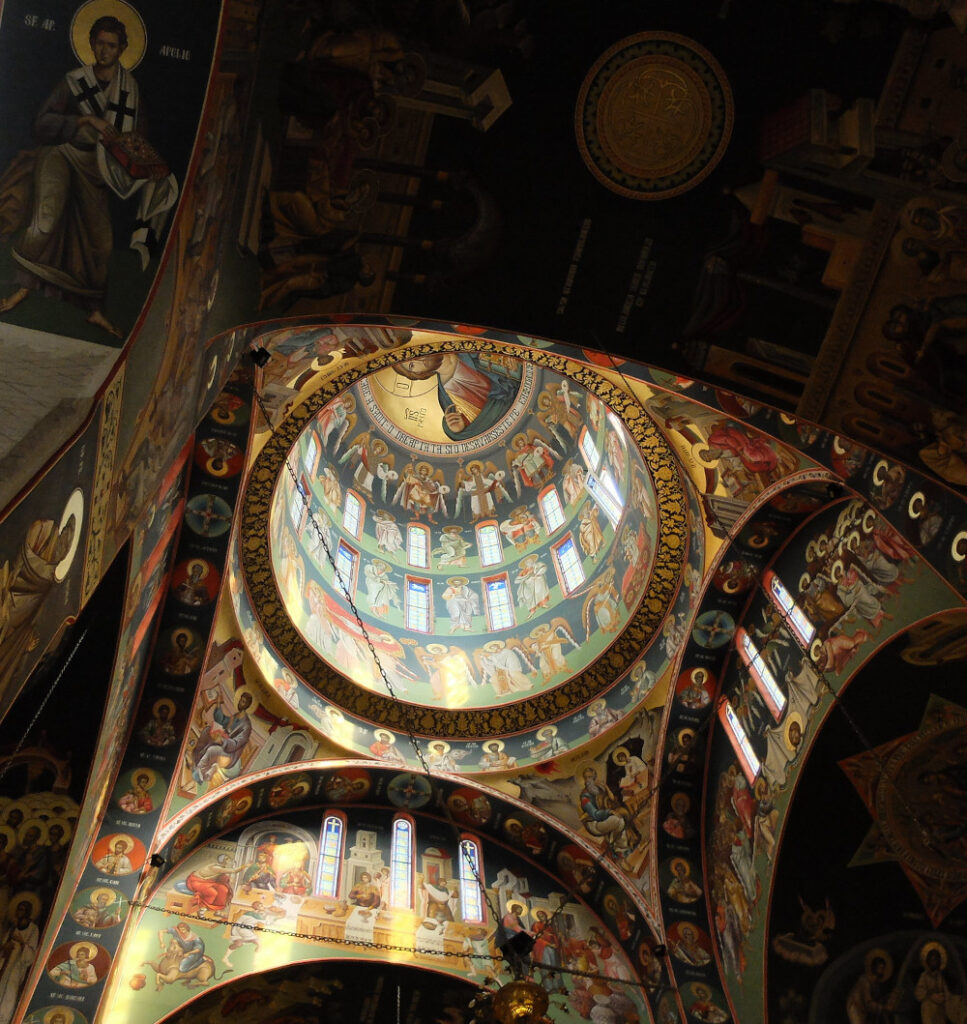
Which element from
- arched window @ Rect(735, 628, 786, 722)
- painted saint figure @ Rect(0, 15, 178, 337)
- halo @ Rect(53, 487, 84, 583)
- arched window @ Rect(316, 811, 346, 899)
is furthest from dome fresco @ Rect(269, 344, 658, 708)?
painted saint figure @ Rect(0, 15, 178, 337)

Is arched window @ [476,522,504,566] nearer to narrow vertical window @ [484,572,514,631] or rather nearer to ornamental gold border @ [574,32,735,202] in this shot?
narrow vertical window @ [484,572,514,631]

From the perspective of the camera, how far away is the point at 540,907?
1390 centimetres

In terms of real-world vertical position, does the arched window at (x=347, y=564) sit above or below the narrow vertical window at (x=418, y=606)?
above

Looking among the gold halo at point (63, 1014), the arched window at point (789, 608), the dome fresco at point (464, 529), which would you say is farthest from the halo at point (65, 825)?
the arched window at point (789, 608)

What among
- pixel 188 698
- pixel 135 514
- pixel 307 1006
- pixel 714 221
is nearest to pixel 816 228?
pixel 714 221

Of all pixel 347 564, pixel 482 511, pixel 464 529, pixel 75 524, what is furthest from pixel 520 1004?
pixel 482 511

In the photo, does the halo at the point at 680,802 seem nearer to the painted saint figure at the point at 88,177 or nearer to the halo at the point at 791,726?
the halo at the point at 791,726

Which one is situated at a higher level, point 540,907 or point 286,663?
point 286,663

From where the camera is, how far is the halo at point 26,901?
33.5ft

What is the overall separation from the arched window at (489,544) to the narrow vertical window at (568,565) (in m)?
1.21

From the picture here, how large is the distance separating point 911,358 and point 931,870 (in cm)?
615

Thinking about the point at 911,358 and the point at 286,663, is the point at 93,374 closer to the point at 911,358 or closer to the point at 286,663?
the point at 911,358

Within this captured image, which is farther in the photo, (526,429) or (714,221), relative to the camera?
(526,429)

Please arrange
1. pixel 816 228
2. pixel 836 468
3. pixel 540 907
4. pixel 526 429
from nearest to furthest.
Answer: pixel 816 228, pixel 836 468, pixel 540 907, pixel 526 429
